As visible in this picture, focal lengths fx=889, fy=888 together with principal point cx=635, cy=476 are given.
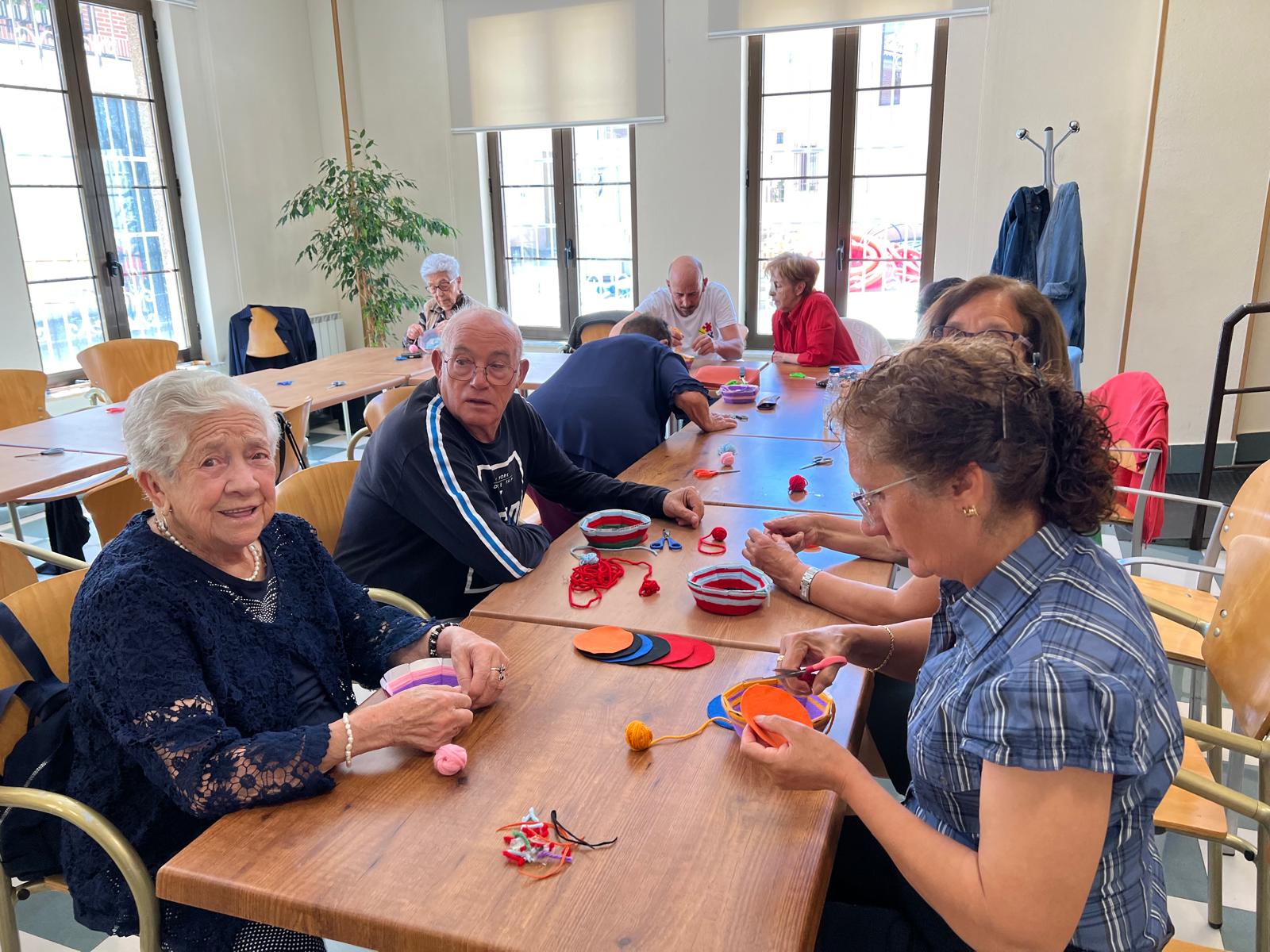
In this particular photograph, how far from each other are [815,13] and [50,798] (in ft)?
19.0

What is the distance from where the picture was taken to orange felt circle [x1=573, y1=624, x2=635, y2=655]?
5.03 ft

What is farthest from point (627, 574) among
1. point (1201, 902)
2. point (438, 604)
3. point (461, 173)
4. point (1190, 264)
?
point (461, 173)

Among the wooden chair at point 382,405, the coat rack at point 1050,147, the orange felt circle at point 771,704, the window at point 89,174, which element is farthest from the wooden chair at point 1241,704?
the window at point 89,174

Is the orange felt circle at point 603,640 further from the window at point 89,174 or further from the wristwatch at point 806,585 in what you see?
the window at point 89,174

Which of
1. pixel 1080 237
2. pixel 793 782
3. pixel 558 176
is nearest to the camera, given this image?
pixel 793 782

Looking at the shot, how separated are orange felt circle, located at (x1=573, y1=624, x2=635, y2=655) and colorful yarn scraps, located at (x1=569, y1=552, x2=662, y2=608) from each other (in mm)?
144

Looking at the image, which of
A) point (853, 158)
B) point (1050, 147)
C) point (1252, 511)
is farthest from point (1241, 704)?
point (853, 158)

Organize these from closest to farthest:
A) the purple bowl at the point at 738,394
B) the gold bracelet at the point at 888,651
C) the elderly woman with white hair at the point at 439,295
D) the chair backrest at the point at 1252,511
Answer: the gold bracelet at the point at 888,651, the chair backrest at the point at 1252,511, the purple bowl at the point at 738,394, the elderly woman with white hair at the point at 439,295

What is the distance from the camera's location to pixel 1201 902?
203cm

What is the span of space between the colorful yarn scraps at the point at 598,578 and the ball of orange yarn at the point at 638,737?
0.51 m

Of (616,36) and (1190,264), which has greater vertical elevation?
(616,36)

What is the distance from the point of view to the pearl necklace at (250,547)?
1383mm

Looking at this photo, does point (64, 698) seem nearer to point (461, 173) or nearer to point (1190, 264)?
point (1190, 264)

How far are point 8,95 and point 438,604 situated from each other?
5.03 metres
